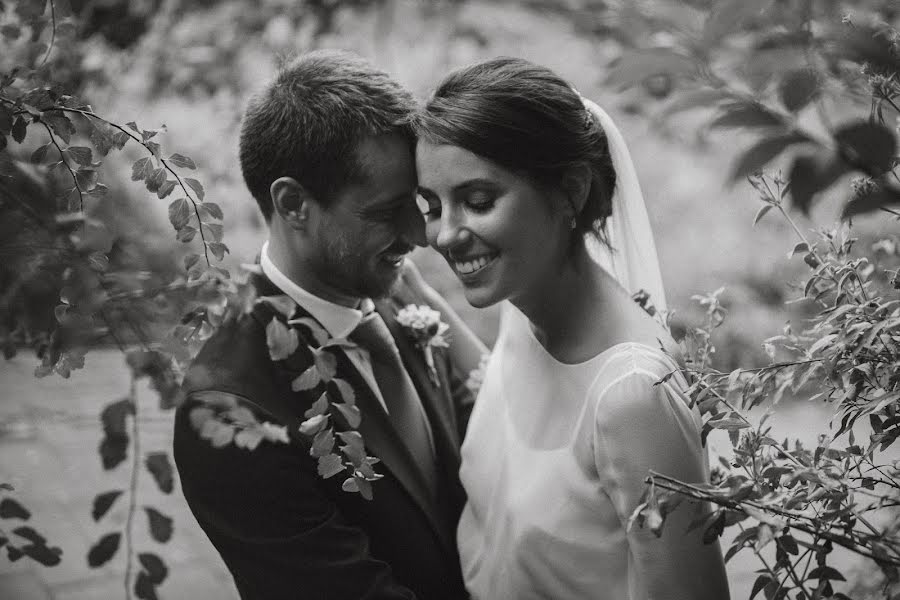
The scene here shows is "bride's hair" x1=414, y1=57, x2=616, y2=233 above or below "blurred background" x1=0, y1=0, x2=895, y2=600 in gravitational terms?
above

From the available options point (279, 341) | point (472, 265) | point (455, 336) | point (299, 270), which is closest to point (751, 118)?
point (279, 341)

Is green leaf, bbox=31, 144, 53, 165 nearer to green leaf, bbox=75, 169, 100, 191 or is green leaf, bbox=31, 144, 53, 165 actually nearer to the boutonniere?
green leaf, bbox=75, 169, 100, 191

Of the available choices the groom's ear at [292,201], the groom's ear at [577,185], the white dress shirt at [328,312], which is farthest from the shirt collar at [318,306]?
the groom's ear at [577,185]

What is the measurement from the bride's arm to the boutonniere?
285 millimetres

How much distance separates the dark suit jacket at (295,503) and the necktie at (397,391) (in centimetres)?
15

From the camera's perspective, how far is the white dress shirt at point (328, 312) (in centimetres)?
228

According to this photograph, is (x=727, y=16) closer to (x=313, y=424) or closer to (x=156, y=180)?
(x=313, y=424)

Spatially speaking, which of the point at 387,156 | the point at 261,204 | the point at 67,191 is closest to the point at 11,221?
the point at 67,191

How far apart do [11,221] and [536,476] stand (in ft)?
4.10

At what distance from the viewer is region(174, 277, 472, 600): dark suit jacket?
6.35 ft

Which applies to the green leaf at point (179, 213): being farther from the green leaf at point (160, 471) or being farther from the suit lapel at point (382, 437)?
the suit lapel at point (382, 437)

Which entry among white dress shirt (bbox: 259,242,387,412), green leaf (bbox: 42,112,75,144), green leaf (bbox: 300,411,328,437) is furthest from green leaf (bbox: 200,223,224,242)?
white dress shirt (bbox: 259,242,387,412)

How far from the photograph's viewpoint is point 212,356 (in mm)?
2066

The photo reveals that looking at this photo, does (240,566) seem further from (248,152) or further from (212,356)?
(248,152)
